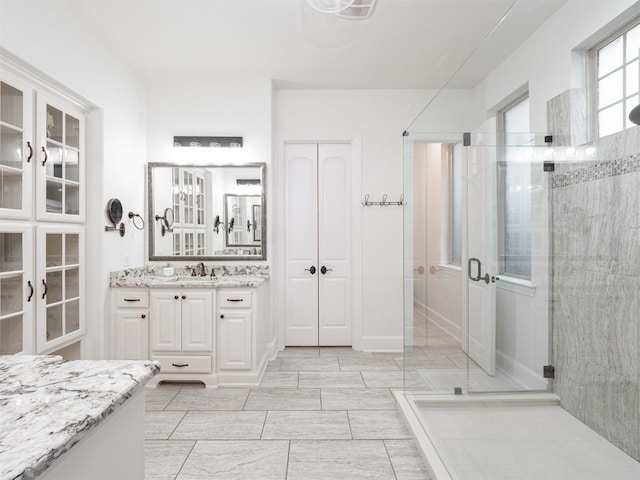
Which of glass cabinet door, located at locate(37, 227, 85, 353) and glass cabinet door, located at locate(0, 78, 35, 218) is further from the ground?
glass cabinet door, located at locate(0, 78, 35, 218)

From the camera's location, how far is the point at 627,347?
866 millimetres

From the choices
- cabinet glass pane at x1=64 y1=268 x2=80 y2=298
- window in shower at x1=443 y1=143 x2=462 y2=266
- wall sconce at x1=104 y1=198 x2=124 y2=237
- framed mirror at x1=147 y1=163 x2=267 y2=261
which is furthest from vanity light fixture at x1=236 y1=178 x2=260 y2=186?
window in shower at x1=443 y1=143 x2=462 y2=266

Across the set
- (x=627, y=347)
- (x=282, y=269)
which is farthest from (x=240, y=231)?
(x=627, y=347)

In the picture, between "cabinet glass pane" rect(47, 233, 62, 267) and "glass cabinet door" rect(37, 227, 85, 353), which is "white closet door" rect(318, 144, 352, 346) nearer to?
"glass cabinet door" rect(37, 227, 85, 353)

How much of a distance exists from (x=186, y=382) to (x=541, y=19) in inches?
129

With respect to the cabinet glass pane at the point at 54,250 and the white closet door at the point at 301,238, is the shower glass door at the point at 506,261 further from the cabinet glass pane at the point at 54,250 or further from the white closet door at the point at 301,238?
the cabinet glass pane at the point at 54,250

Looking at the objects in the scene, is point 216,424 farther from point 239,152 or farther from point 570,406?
point 239,152

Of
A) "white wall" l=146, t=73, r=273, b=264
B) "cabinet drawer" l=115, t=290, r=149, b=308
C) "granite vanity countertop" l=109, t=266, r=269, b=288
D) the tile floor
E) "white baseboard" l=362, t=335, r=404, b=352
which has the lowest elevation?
the tile floor

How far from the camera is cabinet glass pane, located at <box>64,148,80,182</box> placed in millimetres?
2666

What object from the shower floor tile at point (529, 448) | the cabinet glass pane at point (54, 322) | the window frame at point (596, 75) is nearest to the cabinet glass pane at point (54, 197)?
the cabinet glass pane at point (54, 322)

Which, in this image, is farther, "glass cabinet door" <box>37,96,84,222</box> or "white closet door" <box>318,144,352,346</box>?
"white closet door" <box>318,144,352,346</box>

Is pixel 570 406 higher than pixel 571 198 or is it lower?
lower

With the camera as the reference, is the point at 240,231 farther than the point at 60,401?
Yes

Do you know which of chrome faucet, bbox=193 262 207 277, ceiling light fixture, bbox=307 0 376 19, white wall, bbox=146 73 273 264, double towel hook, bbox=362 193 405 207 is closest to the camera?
ceiling light fixture, bbox=307 0 376 19
